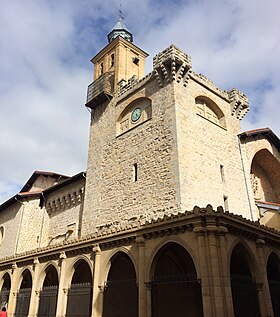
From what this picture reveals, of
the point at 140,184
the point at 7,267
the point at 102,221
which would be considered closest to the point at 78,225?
the point at 102,221

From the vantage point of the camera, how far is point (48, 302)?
1283 centimetres

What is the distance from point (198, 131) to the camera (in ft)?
53.9

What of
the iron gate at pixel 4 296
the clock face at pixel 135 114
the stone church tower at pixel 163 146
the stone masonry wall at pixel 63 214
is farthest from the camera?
the stone masonry wall at pixel 63 214

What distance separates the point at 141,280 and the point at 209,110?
459 inches

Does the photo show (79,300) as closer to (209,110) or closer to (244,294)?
(244,294)

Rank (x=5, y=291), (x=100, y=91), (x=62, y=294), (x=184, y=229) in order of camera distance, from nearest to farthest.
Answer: (x=184, y=229) < (x=62, y=294) < (x=5, y=291) < (x=100, y=91)

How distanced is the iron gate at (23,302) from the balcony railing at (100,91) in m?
12.1

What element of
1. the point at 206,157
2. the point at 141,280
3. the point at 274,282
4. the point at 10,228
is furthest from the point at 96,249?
the point at 10,228

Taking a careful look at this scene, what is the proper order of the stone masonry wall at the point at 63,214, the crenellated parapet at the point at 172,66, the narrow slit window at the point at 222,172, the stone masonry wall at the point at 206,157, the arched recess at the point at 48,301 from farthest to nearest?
the stone masonry wall at the point at 63,214 < the narrow slit window at the point at 222,172 < the crenellated parapet at the point at 172,66 < the stone masonry wall at the point at 206,157 < the arched recess at the point at 48,301

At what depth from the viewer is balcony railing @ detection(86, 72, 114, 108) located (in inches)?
807

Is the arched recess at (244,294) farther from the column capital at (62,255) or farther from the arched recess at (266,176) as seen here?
the arched recess at (266,176)

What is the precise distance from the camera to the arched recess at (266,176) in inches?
827

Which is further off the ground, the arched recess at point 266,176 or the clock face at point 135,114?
the clock face at point 135,114

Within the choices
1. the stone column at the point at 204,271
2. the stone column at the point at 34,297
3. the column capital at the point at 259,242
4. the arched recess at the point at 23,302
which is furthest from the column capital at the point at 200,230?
the arched recess at the point at 23,302
